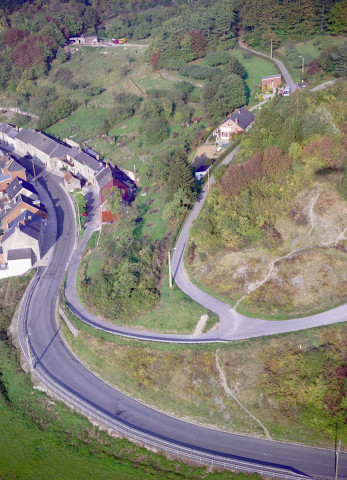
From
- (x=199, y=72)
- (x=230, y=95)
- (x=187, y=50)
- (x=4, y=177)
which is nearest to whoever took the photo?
(x=4, y=177)

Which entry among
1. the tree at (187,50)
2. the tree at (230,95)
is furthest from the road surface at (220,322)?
the tree at (187,50)

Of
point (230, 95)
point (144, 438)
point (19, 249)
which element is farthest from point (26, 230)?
point (230, 95)

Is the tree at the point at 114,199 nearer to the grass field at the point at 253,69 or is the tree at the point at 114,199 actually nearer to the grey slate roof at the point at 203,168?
the grey slate roof at the point at 203,168

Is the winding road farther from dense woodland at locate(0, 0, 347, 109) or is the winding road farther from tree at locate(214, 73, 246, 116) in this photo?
dense woodland at locate(0, 0, 347, 109)

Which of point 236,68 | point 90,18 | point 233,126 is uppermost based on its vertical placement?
point 90,18

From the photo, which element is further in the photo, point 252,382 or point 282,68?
point 282,68

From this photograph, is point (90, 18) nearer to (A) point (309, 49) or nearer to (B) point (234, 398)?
(A) point (309, 49)

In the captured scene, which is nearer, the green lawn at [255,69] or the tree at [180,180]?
the tree at [180,180]

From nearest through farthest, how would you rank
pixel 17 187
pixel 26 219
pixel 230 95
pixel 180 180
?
pixel 180 180 < pixel 26 219 < pixel 17 187 < pixel 230 95
